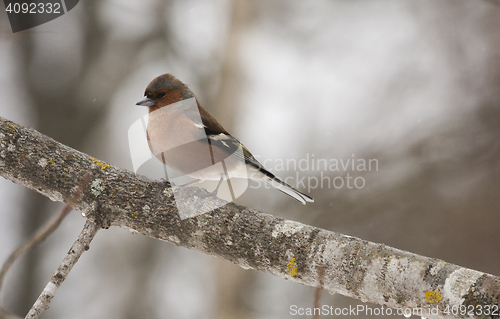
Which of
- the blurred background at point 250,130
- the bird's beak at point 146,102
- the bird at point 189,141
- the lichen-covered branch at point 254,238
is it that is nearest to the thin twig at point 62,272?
the lichen-covered branch at point 254,238

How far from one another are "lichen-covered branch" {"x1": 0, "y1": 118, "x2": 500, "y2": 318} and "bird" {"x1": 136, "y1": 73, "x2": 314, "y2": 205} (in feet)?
0.90

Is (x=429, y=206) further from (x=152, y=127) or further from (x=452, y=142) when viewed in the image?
(x=152, y=127)

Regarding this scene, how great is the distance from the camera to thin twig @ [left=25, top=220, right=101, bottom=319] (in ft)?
4.27

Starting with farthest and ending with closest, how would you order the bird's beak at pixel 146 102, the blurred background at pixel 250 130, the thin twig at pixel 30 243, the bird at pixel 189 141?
→ 1. the blurred background at pixel 250 130
2. the bird's beak at pixel 146 102
3. the bird at pixel 189 141
4. the thin twig at pixel 30 243

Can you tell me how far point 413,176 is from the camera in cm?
387

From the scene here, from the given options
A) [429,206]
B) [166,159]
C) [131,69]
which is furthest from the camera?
[131,69]

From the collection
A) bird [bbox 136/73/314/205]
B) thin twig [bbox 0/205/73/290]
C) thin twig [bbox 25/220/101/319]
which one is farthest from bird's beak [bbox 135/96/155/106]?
thin twig [bbox 0/205/73/290]

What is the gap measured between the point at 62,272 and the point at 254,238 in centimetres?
85

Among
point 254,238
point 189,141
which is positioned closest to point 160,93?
point 189,141

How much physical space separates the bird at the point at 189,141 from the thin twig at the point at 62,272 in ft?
2.17

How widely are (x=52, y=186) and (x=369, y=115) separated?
3.54 m

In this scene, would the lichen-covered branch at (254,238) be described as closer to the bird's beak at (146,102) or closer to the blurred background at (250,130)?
the bird's beak at (146,102)

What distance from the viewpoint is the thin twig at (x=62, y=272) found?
4.27ft

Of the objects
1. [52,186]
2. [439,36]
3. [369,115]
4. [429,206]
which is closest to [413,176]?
[429,206]
